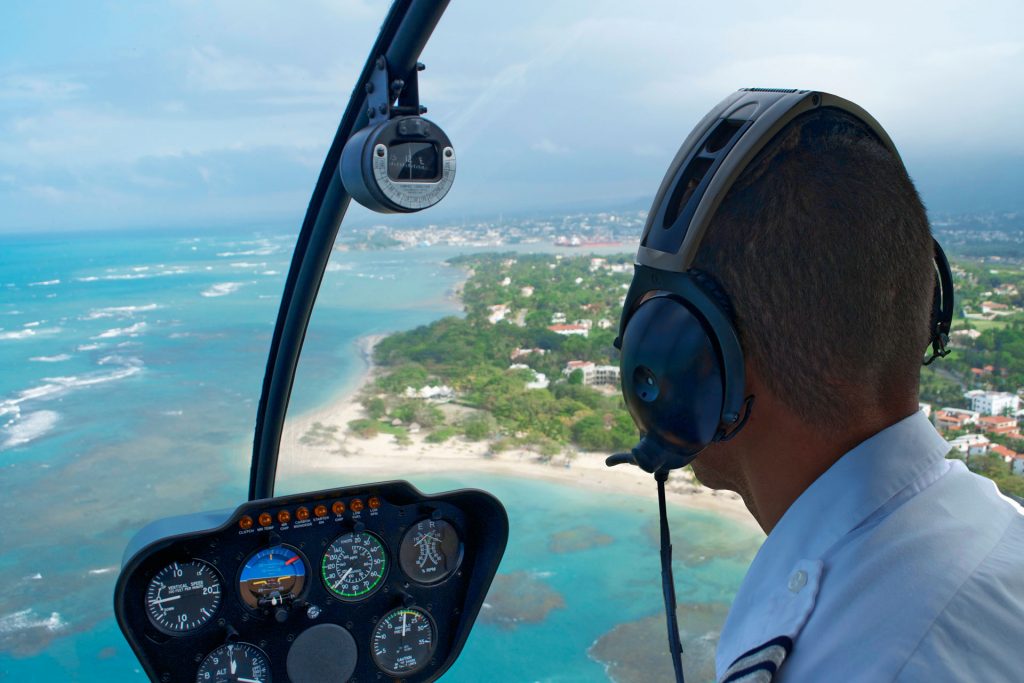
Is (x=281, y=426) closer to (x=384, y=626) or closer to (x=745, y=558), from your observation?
(x=384, y=626)

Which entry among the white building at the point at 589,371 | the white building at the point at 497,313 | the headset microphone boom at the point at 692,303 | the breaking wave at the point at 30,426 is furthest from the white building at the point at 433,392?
the breaking wave at the point at 30,426

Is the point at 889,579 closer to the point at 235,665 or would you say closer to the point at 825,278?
the point at 825,278

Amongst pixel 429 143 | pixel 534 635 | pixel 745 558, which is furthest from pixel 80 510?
pixel 429 143

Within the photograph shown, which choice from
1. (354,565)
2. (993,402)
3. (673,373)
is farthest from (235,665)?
(993,402)

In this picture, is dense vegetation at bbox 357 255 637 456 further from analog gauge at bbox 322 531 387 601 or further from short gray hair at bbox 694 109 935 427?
short gray hair at bbox 694 109 935 427

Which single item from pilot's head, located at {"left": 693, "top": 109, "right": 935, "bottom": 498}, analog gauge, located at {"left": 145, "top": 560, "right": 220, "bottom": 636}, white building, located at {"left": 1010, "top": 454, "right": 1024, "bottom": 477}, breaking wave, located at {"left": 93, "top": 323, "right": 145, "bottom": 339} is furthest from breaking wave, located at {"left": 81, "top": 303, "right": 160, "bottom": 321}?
pilot's head, located at {"left": 693, "top": 109, "right": 935, "bottom": 498}

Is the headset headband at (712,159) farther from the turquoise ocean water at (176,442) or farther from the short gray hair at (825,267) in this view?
the turquoise ocean water at (176,442)
